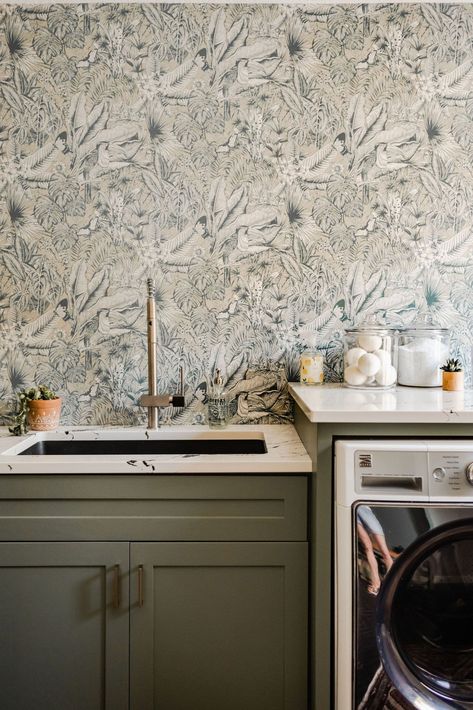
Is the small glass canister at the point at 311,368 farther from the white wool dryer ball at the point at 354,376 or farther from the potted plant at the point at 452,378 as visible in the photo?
the potted plant at the point at 452,378

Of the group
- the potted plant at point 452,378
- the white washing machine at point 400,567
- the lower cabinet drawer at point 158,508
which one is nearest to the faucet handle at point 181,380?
the lower cabinet drawer at point 158,508

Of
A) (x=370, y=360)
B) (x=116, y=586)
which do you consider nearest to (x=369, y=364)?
(x=370, y=360)

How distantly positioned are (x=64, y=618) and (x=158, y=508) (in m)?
0.43

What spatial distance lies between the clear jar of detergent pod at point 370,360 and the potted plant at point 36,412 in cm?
111

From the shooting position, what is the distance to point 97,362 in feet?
7.57

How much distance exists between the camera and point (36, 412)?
2141 millimetres

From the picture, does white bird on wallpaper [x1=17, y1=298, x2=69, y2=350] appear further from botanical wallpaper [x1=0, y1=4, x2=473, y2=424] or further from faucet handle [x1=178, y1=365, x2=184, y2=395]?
faucet handle [x1=178, y1=365, x2=184, y2=395]

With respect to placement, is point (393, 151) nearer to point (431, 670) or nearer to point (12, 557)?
point (431, 670)

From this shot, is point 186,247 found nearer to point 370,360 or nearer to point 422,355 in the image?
point 370,360

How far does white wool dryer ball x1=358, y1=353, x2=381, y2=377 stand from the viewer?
6.78 ft

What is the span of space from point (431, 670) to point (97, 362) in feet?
5.12

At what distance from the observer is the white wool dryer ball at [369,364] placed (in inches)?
81.4

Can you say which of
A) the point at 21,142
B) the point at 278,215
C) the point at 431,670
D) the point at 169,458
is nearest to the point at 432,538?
the point at 431,670

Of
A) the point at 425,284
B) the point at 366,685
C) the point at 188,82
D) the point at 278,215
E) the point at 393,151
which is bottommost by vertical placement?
the point at 366,685
